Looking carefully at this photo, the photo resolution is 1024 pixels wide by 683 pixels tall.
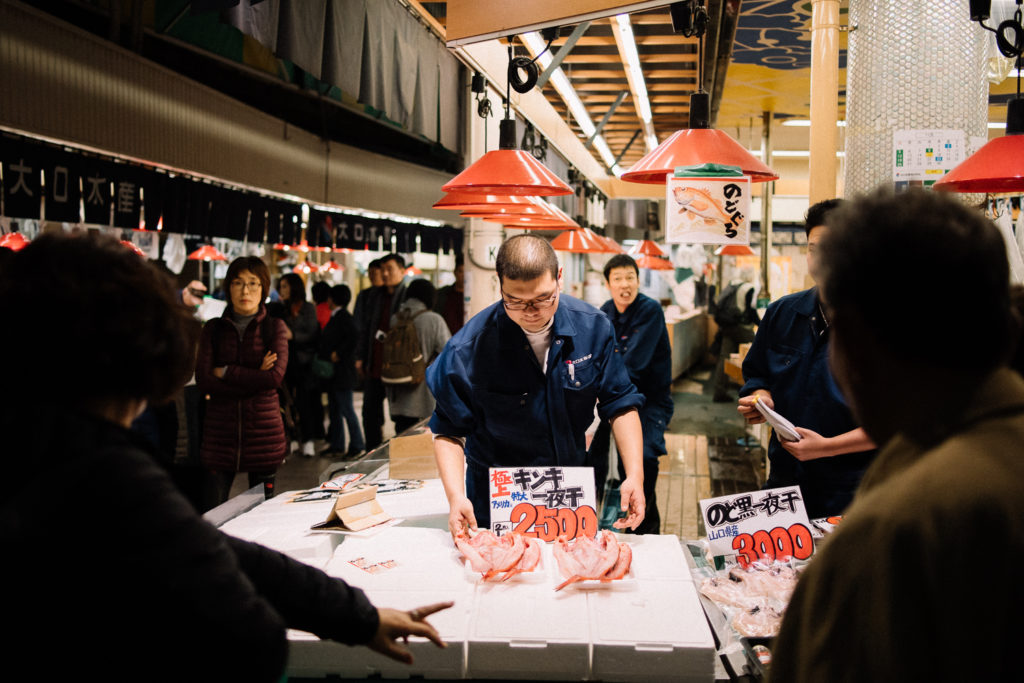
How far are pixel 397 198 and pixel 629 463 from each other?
10.3m

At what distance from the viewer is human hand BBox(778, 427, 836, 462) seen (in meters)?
2.69

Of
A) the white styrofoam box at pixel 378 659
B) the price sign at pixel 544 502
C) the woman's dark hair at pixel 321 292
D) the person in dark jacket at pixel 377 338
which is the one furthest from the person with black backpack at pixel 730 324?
the white styrofoam box at pixel 378 659

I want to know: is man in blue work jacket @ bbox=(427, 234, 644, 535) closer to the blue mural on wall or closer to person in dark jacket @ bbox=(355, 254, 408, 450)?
person in dark jacket @ bbox=(355, 254, 408, 450)

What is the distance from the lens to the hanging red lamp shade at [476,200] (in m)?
3.00

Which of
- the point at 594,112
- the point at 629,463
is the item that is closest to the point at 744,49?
the point at 594,112

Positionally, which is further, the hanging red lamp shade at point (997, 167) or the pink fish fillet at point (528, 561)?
the hanging red lamp shade at point (997, 167)

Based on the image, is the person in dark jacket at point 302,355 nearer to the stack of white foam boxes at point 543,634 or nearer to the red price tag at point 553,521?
the red price tag at point 553,521

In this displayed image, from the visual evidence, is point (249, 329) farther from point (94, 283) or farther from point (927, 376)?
point (927, 376)

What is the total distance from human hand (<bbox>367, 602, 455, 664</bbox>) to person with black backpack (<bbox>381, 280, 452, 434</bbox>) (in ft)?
17.3

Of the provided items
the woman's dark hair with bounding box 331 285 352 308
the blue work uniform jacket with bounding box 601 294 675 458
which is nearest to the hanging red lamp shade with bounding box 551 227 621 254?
the blue work uniform jacket with bounding box 601 294 675 458

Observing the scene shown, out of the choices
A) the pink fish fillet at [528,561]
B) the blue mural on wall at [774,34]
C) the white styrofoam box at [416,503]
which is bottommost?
the white styrofoam box at [416,503]

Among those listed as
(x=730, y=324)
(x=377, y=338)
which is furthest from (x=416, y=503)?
(x=730, y=324)

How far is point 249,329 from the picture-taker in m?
4.93

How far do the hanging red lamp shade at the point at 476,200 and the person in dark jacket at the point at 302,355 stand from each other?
5.51 metres
